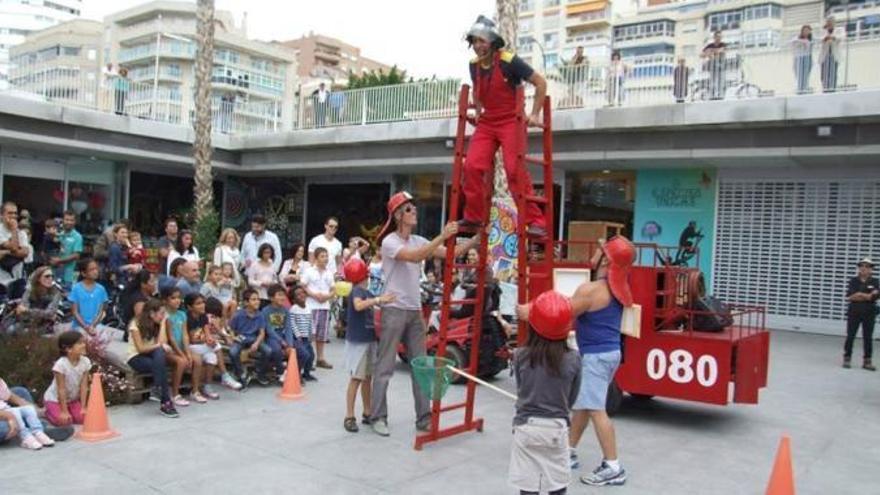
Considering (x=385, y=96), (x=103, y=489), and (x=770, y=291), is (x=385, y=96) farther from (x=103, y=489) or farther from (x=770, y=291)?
(x=103, y=489)

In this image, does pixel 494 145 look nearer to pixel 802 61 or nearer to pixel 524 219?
pixel 524 219

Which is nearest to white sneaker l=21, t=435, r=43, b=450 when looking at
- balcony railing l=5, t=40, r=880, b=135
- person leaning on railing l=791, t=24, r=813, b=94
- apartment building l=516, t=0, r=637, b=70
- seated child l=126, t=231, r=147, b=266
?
seated child l=126, t=231, r=147, b=266

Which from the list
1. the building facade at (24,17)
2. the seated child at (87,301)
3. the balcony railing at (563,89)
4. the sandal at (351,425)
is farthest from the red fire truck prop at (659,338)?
the building facade at (24,17)

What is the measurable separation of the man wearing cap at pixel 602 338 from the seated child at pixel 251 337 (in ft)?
12.9

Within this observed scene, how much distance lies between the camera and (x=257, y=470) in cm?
535

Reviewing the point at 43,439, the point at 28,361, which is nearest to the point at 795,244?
the point at 28,361

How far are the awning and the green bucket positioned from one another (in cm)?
11798

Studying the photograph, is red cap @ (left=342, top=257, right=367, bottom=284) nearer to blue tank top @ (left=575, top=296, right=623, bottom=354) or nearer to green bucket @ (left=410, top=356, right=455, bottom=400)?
green bucket @ (left=410, top=356, right=455, bottom=400)

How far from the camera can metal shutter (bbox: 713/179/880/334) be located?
14727 mm

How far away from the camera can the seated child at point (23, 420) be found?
5.61 m

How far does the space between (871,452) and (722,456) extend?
148cm

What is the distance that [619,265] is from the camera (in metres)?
5.41

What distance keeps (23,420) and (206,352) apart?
1996 millimetres

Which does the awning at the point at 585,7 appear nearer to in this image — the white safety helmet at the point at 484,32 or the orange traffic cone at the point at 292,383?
the orange traffic cone at the point at 292,383
